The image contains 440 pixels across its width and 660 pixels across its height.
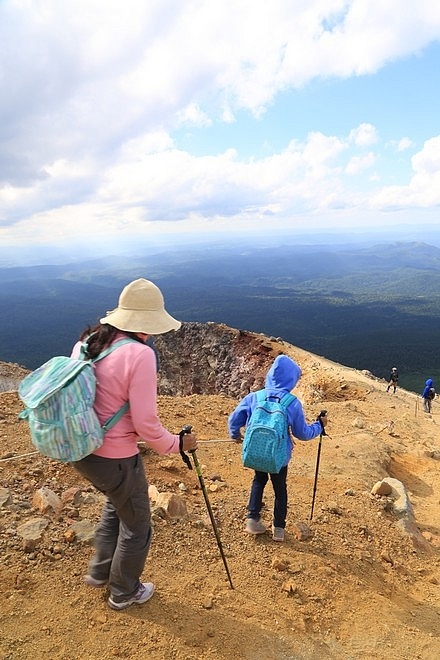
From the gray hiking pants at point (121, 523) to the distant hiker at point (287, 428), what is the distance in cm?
184

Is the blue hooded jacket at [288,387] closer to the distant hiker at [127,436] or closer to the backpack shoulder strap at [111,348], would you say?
the distant hiker at [127,436]

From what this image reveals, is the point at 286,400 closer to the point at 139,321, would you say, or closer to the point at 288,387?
the point at 288,387

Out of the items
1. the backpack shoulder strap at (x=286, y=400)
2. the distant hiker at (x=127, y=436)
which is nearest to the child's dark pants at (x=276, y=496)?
the backpack shoulder strap at (x=286, y=400)

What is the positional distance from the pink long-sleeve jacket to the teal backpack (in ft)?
0.34

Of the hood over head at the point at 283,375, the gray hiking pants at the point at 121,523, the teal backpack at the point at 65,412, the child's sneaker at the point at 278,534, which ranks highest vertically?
the teal backpack at the point at 65,412

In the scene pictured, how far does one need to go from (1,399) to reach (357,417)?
9908 mm

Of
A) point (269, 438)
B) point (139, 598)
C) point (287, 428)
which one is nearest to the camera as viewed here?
point (139, 598)

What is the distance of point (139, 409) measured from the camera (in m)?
3.22

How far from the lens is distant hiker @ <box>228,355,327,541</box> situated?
497cm

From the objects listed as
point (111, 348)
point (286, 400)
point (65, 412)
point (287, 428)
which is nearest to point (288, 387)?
point (286, 400)

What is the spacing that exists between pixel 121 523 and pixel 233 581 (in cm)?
165


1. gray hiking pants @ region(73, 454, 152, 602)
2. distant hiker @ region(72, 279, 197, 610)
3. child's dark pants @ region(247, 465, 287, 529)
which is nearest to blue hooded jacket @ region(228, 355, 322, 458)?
child's dark pants @ region(247, 465, 287, 529)

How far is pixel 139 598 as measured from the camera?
3.88 metres

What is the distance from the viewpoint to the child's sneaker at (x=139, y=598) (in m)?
3.77
